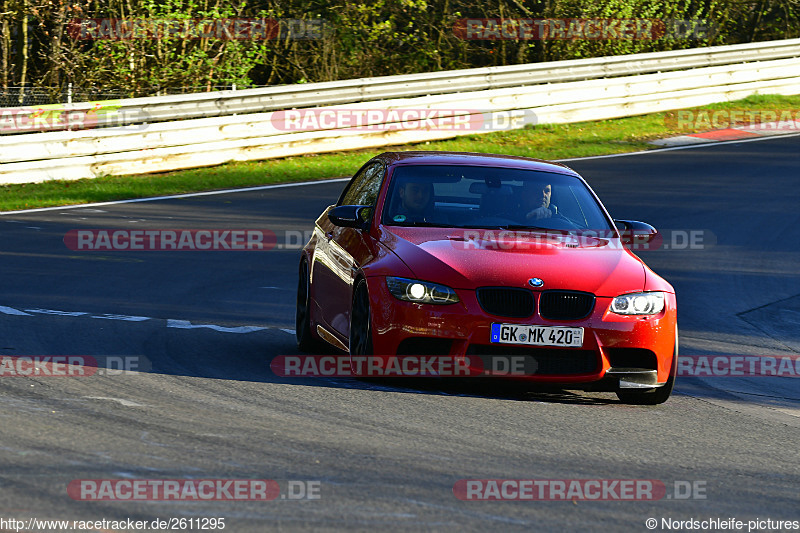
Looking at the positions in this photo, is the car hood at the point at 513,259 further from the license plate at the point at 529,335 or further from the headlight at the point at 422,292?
the license plate at the point at 529,335

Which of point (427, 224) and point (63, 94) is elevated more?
point (427, 224)

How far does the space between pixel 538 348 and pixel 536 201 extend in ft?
5.75

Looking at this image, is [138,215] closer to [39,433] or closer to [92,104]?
[92,104]

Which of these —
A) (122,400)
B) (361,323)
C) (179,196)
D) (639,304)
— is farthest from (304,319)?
(179,196)

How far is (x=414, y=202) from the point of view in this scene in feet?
28.7

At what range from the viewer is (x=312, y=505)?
497cm

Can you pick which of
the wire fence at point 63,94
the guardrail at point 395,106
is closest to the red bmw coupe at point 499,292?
the guardrail at point 395,106

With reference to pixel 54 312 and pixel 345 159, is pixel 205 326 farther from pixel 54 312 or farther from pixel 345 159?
pixel 345 159

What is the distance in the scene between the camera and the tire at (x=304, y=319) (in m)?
9.24

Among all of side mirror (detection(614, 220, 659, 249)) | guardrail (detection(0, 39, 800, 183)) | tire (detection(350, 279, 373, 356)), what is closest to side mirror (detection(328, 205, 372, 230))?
tire (detection(350, 279, 373, 356))

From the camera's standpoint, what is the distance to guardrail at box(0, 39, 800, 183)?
Result: 1944 cm

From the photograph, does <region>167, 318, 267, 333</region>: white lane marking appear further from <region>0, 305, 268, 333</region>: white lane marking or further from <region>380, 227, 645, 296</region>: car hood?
<region>380, 227, 645, 296</region>: car hood

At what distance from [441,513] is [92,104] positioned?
15840 millimetres

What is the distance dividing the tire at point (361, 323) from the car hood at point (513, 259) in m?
0.34
